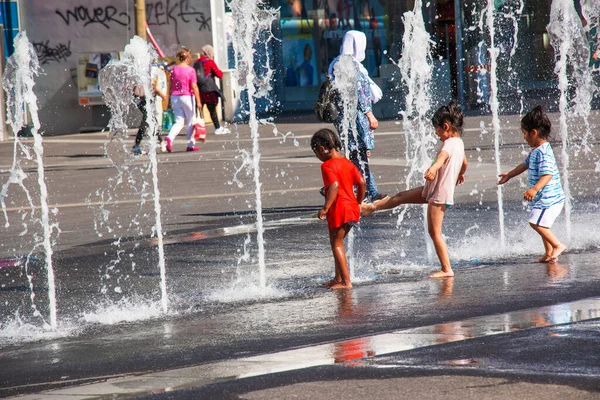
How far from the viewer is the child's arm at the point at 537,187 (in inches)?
321

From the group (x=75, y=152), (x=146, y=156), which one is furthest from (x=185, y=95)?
(x=75, y=152)

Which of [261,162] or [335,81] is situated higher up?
[335,81]

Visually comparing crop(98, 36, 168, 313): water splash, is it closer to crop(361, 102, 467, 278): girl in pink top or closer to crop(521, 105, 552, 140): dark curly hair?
crop(361, 102, 467, 278): girl in pink top

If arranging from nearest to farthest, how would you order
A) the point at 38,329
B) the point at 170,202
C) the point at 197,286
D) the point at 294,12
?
1. the point at 38,329
2. the point at 197,286
3. the point at 170,202
4. the point at 294,12

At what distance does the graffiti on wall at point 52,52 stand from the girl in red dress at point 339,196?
21.3m

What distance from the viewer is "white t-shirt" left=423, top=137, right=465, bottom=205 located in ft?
26.7

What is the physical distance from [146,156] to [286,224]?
990 cm

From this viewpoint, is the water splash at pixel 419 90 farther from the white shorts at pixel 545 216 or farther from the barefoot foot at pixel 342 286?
the barefoot foot at pixel 342 286

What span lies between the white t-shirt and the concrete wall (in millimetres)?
20616

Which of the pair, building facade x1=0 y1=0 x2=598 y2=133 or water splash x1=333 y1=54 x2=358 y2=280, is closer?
water splash x1=333 y1=54 x2=358 y2=280

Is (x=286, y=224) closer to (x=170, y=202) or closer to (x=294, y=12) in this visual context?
(x=170, y=202)

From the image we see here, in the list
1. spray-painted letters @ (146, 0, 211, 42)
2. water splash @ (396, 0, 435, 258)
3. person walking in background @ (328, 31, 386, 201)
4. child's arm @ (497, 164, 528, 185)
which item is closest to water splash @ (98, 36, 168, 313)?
person walking in background @ (328, 31, 386, 201)

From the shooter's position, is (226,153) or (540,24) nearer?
(226,153)

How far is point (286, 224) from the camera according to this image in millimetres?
11094
